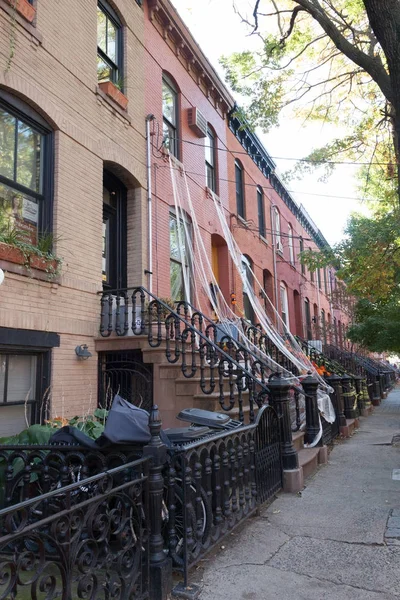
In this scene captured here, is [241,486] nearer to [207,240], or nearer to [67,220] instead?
[67,220]

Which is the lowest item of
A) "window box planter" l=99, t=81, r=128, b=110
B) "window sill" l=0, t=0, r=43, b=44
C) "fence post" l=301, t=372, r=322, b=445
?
"fence post" l=301, t=372, r=322, b=445

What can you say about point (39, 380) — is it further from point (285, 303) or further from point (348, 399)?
point (285, 303)

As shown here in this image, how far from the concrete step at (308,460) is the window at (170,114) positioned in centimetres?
673

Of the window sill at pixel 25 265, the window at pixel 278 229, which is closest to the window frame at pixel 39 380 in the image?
the window sill at pixel 25 265

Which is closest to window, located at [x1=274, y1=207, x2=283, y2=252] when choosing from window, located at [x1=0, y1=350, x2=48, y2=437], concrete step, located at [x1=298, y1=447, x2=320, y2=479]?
concrete step, located at [x1=298, y1=447, x2=320, y2=479]

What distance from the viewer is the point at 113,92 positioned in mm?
8266

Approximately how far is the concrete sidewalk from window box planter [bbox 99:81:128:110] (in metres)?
6.85

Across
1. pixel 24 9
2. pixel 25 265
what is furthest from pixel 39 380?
pixel 24 9

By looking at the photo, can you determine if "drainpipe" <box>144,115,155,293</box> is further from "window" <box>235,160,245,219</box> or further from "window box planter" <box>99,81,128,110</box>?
"window" <box>235,160,245,219</box>

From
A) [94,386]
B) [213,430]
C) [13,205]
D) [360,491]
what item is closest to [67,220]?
[13,205]

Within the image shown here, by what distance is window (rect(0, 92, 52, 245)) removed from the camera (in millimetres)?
6191

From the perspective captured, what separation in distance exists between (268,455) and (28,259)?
12.2 feet

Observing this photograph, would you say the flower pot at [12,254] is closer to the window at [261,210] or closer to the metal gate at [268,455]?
the metal gate at [268,455]

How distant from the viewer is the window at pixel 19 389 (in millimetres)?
5816
